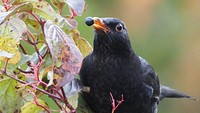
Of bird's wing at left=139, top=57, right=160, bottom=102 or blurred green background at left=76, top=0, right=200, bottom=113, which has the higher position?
bird's wing at left=139, top=57, right=160, bottom=102

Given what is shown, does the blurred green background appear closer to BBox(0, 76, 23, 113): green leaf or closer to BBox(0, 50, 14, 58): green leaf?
BBox(0, 76, 23, 113): green leaf

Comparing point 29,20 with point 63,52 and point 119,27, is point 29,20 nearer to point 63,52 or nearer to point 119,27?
point 63,52

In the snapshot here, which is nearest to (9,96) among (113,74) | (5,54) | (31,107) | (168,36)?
(31,107)

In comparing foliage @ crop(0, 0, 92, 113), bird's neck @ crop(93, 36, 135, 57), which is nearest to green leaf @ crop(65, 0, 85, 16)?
foliage @ crop(0, 0, 92, 113)

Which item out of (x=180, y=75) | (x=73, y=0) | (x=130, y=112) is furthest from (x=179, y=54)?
(x=73, y=0)

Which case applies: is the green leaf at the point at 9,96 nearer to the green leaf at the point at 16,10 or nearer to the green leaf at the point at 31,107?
the green leaf at the point at 31,107

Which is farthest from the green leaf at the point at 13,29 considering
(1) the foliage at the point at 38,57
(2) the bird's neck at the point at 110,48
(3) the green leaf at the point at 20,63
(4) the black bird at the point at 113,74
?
(2) the bird's neck at the point at 110,48
